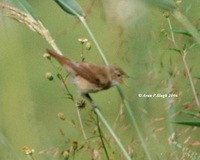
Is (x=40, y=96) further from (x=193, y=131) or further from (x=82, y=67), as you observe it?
(x=82, y=67)

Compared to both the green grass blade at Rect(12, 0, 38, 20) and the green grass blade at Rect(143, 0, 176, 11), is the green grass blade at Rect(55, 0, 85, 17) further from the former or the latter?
the green grass blade at Rect(143, 0, 176, 11)

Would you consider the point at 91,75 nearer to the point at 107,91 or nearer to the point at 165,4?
the point at 165,4

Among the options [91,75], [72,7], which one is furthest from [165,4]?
[91,75]

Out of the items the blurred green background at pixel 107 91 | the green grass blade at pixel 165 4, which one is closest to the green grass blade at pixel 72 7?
the blurred green background at pixel 107 91

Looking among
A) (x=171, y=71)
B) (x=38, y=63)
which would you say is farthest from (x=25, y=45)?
(x=171, y=71)

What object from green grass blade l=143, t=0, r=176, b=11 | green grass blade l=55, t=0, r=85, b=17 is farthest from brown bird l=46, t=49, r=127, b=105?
green grass blade l=143, t=0, r=176, b=11

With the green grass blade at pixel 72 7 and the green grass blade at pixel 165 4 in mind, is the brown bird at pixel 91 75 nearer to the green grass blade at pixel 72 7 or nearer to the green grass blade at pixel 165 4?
the green grass blade at pixel 72 7
